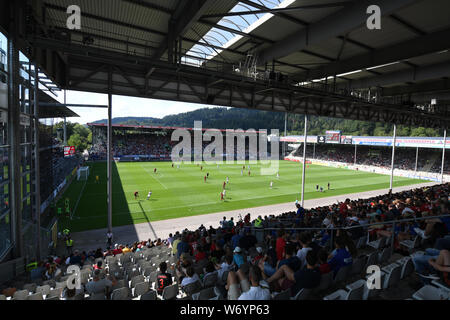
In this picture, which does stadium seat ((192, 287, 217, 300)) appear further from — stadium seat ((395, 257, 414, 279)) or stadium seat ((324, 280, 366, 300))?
stadium seat ((395, 257, 414, 279))

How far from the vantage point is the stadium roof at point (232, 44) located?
7.18 meters

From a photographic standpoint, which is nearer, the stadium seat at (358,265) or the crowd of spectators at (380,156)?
the stadium seat at (358,265)

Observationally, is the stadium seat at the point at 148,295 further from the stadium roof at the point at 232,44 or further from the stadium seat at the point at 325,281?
the stadium roof at the point at 232,44

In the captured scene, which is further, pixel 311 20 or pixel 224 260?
pixel 311 20

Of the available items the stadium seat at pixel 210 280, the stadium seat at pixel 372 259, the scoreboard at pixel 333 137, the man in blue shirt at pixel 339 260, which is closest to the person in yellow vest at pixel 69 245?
the stadium seat at pixel 210 280

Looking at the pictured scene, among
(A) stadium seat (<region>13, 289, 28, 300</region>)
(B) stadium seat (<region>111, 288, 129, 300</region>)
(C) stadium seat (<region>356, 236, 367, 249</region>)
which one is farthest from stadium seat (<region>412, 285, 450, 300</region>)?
(A) stadium seat (<region>13, 289, 28, 300</region>)

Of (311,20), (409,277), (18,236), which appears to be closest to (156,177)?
(18,236)

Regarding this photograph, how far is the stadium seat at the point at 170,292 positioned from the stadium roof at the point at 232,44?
6414 millimetres

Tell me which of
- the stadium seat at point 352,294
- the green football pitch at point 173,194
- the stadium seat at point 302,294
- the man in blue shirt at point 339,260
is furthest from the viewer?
the green football pitch at point 173,194

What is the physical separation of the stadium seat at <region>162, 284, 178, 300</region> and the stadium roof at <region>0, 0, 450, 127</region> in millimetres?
6414
